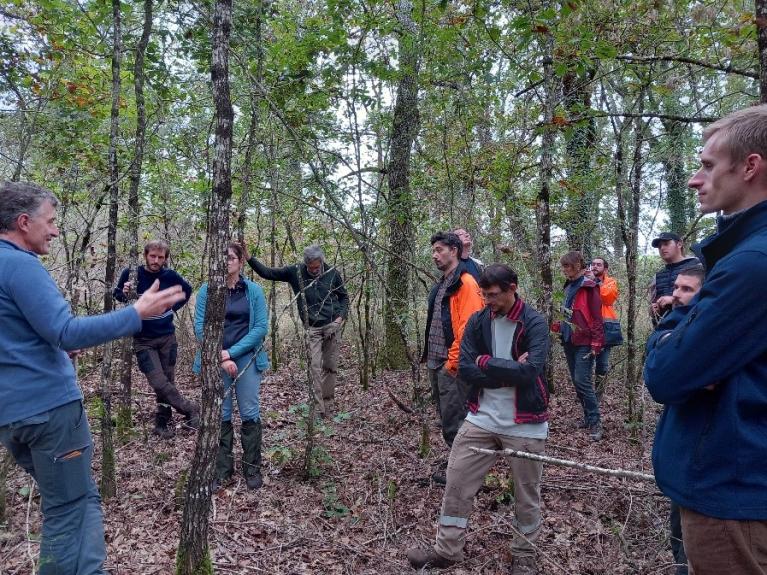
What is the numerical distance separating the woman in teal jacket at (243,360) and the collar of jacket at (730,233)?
369cm

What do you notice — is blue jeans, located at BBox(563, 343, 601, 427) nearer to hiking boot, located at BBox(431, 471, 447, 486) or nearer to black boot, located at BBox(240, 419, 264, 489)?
hiking boot, located at BBox(431, 471, 447, 486)

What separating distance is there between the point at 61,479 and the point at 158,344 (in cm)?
329

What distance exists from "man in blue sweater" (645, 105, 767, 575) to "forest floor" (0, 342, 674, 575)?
1633 mm

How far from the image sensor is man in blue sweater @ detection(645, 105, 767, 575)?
1.48 metres

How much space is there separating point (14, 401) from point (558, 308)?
18.7ft

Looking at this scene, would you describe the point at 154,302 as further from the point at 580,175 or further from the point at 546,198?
the point at 580,175

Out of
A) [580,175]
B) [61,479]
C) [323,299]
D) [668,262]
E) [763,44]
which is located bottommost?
[61,479]

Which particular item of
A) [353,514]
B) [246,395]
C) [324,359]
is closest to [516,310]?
[353,514]

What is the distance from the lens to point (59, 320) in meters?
2.56

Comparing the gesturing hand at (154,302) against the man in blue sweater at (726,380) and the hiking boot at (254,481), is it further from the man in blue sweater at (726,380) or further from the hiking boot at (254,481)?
the hiking boot at (254,481)

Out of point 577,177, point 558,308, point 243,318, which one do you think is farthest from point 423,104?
point 243,318

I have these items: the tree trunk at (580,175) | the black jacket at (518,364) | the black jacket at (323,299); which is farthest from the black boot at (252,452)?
the tree trunk at (580,175)

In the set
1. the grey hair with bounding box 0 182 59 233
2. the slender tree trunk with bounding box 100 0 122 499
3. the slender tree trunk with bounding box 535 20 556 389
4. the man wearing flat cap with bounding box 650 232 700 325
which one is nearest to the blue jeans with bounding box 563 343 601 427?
the slender tree trunk with bounding box 535 20 556 389

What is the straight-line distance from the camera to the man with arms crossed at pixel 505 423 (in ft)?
11.2
